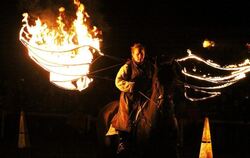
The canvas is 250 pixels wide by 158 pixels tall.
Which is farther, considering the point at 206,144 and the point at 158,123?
the point at 206,144

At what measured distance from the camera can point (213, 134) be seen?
725 inches

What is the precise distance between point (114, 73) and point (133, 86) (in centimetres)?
975

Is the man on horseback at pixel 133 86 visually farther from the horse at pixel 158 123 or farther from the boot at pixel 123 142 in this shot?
the horse at pixel 158 123

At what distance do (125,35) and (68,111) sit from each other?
367 centimetres

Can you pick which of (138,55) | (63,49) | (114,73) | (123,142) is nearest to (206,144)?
(123,142)

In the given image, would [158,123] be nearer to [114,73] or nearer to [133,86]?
[133,86]

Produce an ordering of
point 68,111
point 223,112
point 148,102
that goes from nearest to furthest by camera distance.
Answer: point 148,102, point 223,112, point 68,111

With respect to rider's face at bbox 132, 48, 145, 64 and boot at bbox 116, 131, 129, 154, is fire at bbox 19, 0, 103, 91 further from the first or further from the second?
boot at bbox 116, 131, 129, 154

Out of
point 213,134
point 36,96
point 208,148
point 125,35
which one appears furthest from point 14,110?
point 208,148

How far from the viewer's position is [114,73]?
66.0 feet

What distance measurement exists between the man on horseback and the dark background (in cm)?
562

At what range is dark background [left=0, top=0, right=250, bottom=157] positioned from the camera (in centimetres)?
1780

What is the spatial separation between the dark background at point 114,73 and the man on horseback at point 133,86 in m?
5.62

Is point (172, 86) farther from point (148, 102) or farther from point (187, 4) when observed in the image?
point (187, 4)
